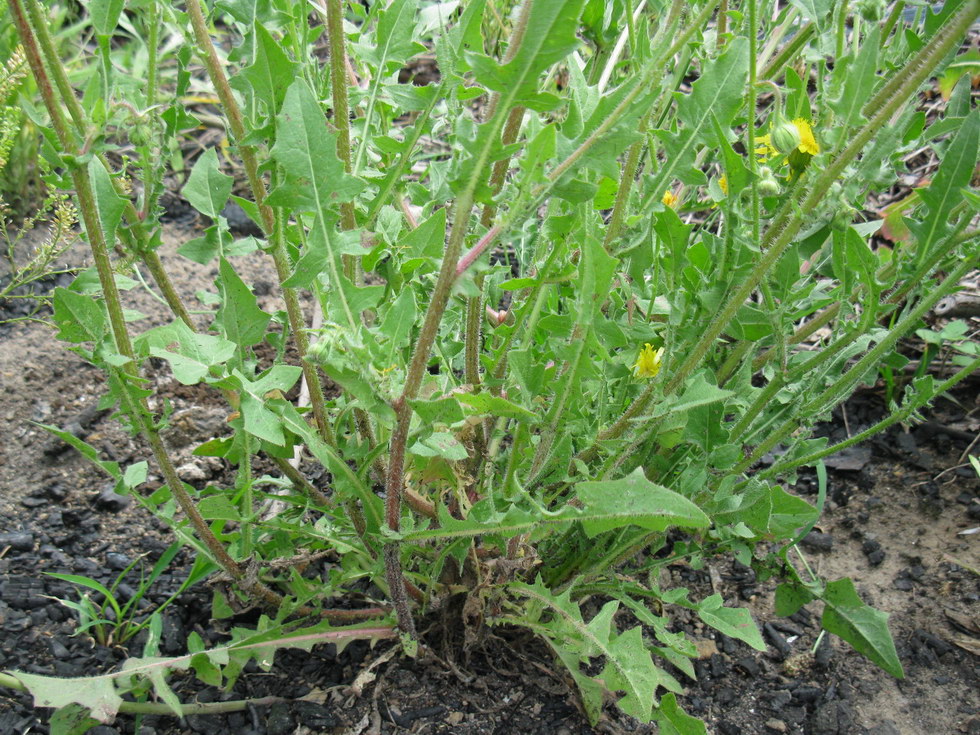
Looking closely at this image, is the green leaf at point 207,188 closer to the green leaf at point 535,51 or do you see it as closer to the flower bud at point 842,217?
the green leaf at point 535,51

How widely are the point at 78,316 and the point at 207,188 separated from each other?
0.38m

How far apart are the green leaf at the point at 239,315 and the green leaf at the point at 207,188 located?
223 mm

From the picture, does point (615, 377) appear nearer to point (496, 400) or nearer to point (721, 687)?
point (496, 400)

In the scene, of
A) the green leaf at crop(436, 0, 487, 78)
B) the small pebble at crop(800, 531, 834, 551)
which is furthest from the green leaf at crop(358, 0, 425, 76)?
the small pebble at crop(800, 531, 834, 551)

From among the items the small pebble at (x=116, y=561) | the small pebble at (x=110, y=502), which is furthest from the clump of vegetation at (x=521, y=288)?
the small pebble at (x=110, y=502)

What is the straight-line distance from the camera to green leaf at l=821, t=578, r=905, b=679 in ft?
6.08

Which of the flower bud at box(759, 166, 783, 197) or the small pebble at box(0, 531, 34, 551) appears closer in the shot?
the flower bud at box(759, 166, 783, 197)

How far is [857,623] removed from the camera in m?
1.88

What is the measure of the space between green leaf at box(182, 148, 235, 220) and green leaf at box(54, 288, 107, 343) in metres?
0.31

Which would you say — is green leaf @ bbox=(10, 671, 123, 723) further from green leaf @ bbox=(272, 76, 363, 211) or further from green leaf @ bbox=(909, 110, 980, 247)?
green leaf @ bbox=(909, 110, 980, 247)

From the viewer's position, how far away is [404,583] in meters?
1.75

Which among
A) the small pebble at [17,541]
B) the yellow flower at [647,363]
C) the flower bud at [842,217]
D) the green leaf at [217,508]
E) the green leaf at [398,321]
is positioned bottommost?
the small pebble at [17,541]

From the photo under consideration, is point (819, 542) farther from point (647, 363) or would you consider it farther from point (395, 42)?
point (395, 42)

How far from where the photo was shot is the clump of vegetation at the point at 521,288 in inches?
51.7
